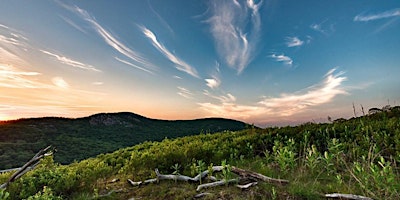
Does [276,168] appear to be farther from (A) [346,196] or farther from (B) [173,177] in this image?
(B) [173,177]

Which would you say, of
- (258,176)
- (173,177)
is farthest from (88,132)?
(258,176)

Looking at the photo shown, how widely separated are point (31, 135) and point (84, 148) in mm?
21064

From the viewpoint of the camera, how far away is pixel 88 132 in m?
74.7

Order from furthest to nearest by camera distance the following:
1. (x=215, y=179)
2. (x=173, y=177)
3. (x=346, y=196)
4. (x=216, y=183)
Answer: (x=173, y=177), (x=215, y=179), (x=216, y=183), (x=346, y=196)

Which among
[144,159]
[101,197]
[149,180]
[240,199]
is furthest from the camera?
[144,159]

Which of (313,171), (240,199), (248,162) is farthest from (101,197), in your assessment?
(313,171)

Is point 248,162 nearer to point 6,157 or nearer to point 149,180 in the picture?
point 149,180

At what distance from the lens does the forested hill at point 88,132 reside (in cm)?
5073

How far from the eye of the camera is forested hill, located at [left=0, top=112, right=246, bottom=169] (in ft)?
166

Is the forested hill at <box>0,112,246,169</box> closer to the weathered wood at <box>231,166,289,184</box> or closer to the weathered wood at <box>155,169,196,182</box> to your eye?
the weathered wood at <box>155,169,196,182</box>

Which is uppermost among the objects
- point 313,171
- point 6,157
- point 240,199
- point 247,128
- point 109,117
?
point 109,117

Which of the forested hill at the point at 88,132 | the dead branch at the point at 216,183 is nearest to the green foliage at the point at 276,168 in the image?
the dead branch at the point at 216,183

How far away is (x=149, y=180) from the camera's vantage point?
714 cm

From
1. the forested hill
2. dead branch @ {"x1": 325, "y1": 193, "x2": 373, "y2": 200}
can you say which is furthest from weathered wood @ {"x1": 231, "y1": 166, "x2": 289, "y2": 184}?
the forested hill
